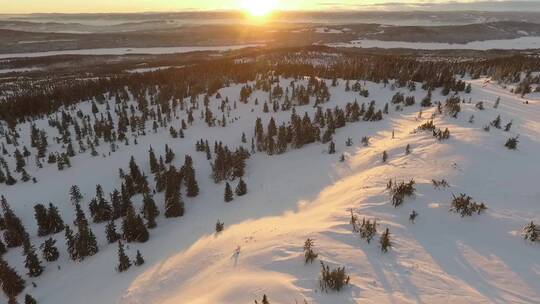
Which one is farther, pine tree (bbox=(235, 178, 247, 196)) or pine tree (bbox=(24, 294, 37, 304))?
pine tree (bbox=(235, 178, 247, 196))

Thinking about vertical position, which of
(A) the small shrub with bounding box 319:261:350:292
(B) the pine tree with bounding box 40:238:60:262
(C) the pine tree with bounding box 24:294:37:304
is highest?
(A) the small shrub with bounding box 319:261:350:292

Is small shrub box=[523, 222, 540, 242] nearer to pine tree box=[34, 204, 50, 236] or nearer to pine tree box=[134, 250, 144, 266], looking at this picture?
pine tree box=[134, 250, 144, 266]

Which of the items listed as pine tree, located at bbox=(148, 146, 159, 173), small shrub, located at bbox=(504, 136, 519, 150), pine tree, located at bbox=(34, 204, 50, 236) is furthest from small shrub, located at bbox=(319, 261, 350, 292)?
pine tree, located at bbox=(148, 146, 159, 173)

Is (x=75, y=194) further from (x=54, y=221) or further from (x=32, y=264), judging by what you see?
(x=32, y=264)

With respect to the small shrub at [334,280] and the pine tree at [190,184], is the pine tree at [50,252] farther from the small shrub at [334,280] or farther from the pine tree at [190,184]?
the small shrub at [334,280]

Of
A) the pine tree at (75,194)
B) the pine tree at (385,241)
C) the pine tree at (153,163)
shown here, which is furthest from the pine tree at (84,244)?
the pine tree at (385,241)

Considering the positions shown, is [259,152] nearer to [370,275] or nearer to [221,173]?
[221,173]

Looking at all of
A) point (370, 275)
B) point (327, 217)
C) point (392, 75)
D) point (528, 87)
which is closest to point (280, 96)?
point (392, 75)
